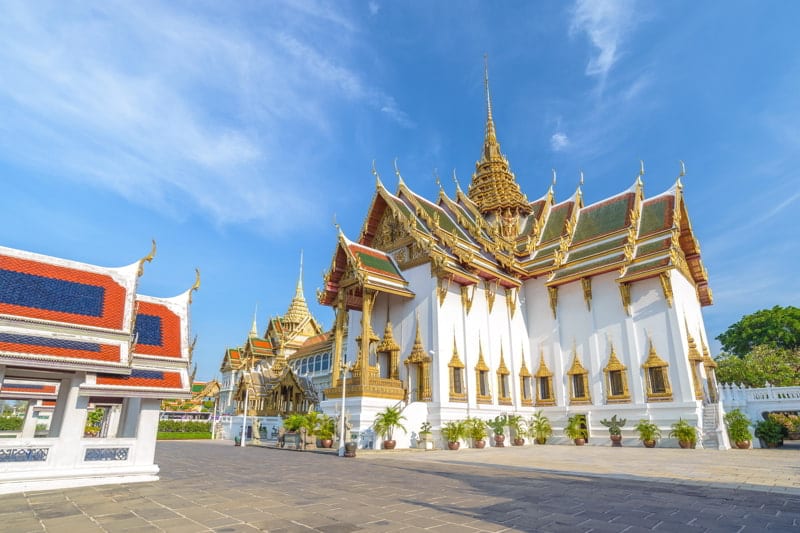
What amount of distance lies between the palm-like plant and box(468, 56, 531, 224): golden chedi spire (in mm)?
15180

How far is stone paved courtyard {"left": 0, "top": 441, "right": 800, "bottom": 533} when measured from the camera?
416 cm

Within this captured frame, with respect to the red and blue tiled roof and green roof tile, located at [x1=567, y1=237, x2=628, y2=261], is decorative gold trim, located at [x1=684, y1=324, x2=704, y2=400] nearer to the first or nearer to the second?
green roof tile, located at [x1=567, y1=237, x2=628, y2=261]

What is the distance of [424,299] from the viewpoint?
18047mm

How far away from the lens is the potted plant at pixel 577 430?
17750 mm

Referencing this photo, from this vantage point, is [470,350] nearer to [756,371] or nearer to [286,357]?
[756,371]

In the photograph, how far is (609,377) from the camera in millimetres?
18141

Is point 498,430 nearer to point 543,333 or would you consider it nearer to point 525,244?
point 543,333

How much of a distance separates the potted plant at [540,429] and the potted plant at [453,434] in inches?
179

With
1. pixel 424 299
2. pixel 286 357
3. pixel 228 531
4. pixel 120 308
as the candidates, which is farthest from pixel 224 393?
pixel 228 531

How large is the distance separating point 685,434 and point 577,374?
457 cm

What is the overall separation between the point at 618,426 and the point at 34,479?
1747cm

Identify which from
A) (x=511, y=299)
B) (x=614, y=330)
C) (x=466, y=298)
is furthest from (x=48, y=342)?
(x=614, y=330)

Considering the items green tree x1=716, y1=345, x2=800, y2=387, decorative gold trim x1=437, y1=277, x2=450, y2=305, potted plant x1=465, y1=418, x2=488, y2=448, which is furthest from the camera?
green tree x1=716, y1=345, x2=800, y2=387

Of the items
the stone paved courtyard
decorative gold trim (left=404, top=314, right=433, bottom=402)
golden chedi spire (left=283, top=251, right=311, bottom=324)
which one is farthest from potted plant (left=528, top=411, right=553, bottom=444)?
golden chedi spire (left=283, top=251, right=311, bottom=324)
